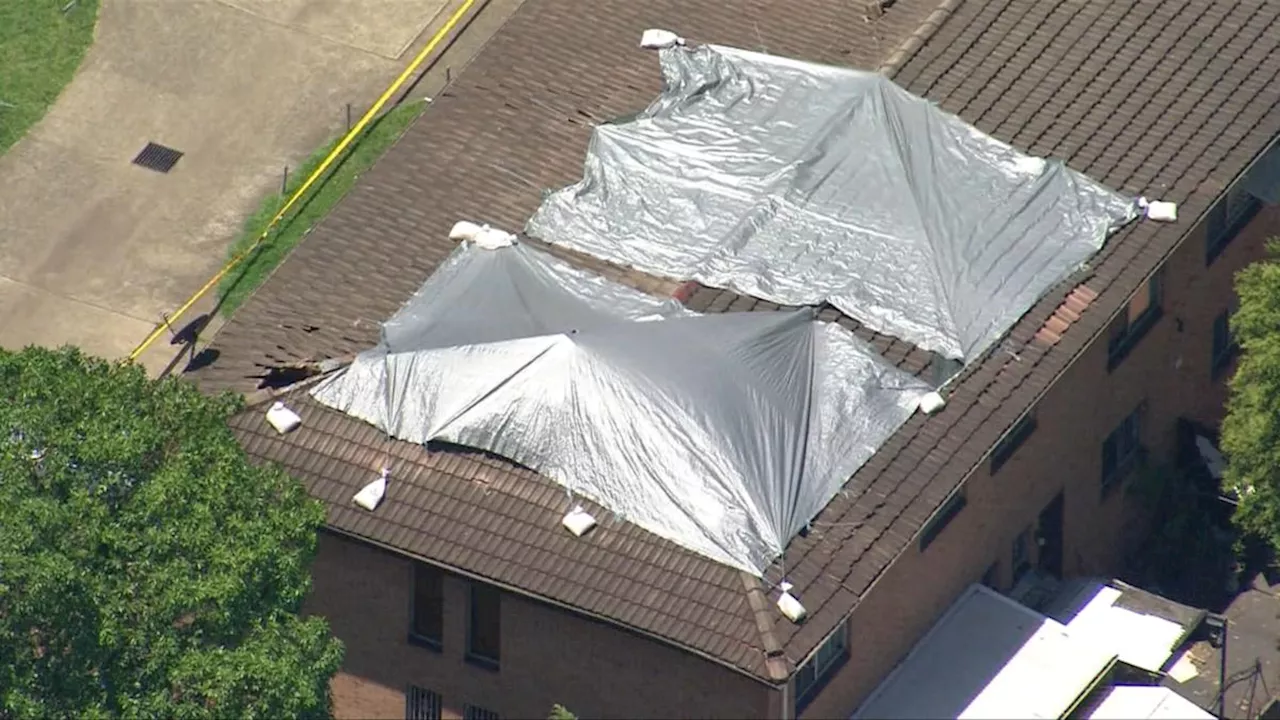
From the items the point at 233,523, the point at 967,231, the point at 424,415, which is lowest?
the point at 233,523

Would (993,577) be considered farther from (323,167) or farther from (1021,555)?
(323,167)

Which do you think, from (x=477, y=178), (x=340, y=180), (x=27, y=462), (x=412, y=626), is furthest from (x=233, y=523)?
(x=340, y=180)

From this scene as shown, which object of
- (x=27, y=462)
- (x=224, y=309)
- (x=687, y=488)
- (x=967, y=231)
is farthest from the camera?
(x=224, y=309)

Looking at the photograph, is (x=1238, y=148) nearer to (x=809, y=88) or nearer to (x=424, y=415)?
(x=809, y=88)

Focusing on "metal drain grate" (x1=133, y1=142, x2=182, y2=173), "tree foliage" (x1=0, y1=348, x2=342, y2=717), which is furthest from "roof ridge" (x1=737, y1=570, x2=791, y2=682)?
"metal drain grate" (x1=133, y1=142, x2=182, y2=173)

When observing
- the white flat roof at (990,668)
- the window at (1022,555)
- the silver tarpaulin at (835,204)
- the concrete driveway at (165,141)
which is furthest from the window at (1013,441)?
the concrete driveway at (165,141)

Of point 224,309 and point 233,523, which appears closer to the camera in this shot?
point 233,523

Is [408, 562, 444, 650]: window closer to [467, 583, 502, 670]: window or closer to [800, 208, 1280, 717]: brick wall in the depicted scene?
[467, 583, 502, 670]: window
